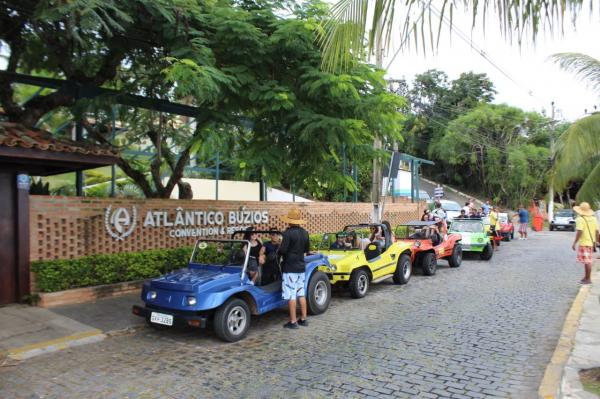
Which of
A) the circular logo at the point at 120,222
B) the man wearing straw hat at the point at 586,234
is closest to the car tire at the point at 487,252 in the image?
the man wearing straw hat at the point at 586,234

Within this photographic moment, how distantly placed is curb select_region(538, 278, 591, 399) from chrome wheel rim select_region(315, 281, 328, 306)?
11.8 ft

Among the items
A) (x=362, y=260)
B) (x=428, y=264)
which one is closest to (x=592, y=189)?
(x=362, y=260)

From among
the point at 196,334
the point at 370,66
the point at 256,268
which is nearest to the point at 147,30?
→ the point at 370,66

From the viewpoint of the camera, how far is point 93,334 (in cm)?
661

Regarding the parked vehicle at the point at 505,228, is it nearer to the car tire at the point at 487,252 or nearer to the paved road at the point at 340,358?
the car tire at the point at 487,252

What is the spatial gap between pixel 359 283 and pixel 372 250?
846 mm

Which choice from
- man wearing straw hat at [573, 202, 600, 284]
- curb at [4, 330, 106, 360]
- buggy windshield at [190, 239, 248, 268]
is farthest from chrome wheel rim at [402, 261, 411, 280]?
curb at [4, 330, 106, 360]

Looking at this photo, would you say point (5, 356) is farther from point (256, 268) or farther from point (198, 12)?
point (198, 12)

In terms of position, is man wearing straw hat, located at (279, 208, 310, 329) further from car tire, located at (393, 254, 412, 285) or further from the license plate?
car tire, located at (393, 254, 412, 285)

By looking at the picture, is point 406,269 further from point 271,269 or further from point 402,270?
point 271,269

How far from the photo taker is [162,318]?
6348 millimetres

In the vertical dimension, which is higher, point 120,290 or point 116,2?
point 116,2

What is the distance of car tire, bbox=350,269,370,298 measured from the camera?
9117mm

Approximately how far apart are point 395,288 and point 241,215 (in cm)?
461
